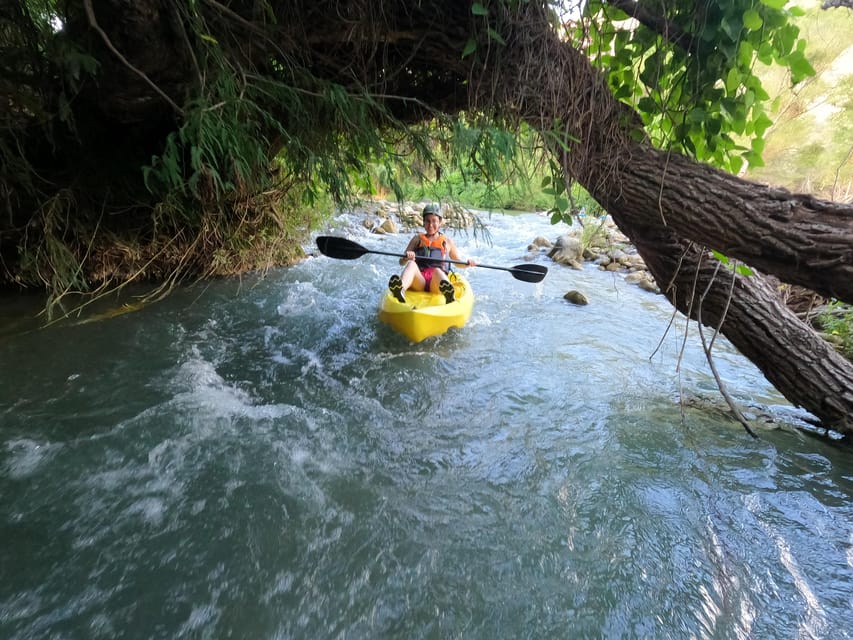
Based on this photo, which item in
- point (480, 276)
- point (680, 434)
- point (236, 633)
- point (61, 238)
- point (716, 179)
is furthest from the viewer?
point (480, 276)

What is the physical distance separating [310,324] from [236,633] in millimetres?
2906

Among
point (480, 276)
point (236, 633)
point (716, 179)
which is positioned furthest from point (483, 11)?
point (480, 276)

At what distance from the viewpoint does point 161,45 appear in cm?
175

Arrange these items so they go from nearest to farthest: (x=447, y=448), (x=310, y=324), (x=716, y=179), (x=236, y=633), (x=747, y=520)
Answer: (x=236, y=633) → (x=716, y=179) → (x=747, y=520) → (x=447, y=448) → (x=310, y=324)

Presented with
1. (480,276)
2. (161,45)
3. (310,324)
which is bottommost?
(480,276)

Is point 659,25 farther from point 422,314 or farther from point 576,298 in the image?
point 576,298

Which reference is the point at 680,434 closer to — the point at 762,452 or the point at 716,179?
the point at 762,452

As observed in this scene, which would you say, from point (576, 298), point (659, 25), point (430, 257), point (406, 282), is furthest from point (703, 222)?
point (576, 298)

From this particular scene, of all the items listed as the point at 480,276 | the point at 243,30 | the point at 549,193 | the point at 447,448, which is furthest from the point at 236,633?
the point at 480,276

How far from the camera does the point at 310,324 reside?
4.10 meters

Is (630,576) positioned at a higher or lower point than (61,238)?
lower

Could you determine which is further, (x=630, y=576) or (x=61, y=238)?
(x=61, y=238)

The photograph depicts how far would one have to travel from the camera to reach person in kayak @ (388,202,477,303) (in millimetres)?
4070

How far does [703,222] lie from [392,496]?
1.87m
